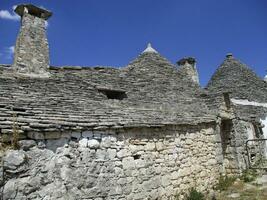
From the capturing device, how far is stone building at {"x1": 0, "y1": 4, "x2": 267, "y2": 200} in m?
5.11

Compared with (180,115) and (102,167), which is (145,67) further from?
(102,167)

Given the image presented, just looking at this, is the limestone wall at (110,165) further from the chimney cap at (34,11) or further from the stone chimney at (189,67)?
the stone chimney at (189,67)

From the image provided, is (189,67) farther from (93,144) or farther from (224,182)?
(93,144)

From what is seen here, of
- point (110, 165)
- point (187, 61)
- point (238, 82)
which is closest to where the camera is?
point (110, 165)

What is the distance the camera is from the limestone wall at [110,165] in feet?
16.1

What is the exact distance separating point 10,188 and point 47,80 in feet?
12.1

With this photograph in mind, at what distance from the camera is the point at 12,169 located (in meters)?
4.66

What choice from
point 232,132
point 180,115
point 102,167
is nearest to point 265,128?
point 232,132

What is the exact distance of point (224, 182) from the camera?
961cm

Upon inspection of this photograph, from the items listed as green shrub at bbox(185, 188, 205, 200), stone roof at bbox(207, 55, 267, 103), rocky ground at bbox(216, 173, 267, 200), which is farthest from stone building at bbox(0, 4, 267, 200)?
stone roof at bbox(207, 55, 267, 103)

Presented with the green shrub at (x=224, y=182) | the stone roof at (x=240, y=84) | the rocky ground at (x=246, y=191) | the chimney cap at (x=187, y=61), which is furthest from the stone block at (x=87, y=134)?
the stone roof at (x=240, y=84)

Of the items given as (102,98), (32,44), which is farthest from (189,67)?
(32,44)

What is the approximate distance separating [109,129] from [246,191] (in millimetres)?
5028

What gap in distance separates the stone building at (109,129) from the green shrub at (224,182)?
269 mm
